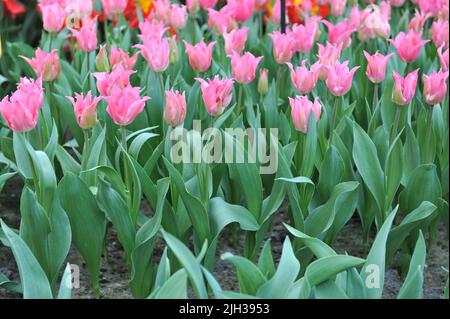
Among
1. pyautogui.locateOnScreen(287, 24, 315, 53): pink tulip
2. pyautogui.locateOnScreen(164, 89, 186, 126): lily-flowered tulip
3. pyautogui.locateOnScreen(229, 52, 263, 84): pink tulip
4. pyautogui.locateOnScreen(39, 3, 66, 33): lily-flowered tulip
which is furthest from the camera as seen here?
pyautogui.locateOnScreen(39, 3, 66, 33): lily-flowered tulip

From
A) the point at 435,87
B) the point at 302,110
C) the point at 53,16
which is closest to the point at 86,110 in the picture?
the point at 302,110

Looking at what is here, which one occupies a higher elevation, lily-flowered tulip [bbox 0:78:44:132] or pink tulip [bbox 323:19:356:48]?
pink tulip [bbox 323:19:356:48]

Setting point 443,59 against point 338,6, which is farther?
point 338,6

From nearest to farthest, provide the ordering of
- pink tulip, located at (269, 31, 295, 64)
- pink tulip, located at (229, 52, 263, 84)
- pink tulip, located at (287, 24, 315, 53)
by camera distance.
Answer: pink tulip, located at (229, 52, 263, 84), pink tulip, located at (269, 31, 295, 64), pink tulip, located at (287, 24, 315, 53)

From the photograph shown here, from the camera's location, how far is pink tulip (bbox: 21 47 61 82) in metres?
2.18

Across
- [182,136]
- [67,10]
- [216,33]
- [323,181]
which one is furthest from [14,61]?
[323,181]

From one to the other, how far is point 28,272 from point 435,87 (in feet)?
3.52

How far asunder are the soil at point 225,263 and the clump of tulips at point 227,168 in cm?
4

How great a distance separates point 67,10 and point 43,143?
63 cm

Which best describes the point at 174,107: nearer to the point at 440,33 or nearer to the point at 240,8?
the point at 240,8

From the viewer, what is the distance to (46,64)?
2189 mm

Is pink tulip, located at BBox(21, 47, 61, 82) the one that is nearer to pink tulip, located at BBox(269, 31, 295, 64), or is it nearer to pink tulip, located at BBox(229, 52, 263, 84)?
pink tulip, located at BBox(229, 52, 263, 84)

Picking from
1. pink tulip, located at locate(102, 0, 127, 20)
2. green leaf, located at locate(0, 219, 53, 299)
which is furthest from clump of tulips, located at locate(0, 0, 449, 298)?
pink tulip, located at locate(102, 0, 127, 20)
